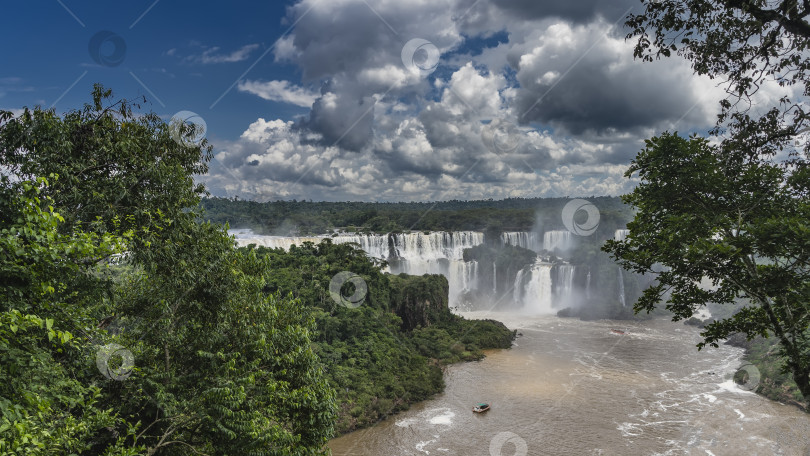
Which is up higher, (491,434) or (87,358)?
(87,358)

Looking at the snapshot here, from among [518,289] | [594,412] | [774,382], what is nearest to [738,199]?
[594,412]

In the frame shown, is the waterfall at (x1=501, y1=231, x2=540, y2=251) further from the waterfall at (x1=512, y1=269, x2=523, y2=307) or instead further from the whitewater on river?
the whitewater on river

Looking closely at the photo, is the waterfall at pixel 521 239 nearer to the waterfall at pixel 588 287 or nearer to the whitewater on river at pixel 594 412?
the waterfall at pixel 588 287

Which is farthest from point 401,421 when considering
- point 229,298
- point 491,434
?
point 229,298

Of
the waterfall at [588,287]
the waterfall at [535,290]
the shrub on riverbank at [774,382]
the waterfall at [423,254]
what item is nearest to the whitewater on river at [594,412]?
the shrub on riverbank at [774,382]

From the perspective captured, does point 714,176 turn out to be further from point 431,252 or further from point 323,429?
point 431,252

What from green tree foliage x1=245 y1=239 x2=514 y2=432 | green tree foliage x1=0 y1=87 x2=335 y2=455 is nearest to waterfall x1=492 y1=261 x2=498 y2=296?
green tree foliage x1=245 y1=239 x2=514 y2=432
